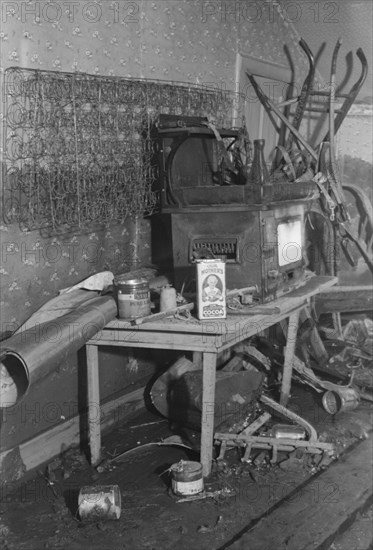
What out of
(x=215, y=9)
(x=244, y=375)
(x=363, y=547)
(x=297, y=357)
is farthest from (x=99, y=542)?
(x=215, y=9)

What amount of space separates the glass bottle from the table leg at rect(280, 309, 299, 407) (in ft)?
3.42

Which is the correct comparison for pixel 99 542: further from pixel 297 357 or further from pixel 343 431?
pixel 297 357

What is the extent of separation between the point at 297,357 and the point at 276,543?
6.26ft

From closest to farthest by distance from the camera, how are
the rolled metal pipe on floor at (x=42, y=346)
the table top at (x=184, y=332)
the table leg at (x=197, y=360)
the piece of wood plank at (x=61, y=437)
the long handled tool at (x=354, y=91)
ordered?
the rolled metal pipe on floor at (x=42, y=346)
the table top at (x=184, y=332)
the piece of wood plank at (x=61, y=437)
the table leg at (x=197, y=360)
the long handled tool at (x=354, y=91)

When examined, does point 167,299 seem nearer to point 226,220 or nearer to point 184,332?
point 184,332

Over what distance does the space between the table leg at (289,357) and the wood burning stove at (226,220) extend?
1.09ft

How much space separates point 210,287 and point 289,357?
1.26 m

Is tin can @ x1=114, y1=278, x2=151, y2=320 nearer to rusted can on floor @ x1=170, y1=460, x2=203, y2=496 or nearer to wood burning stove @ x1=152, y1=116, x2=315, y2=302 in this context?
wood burning stove @ x1=152, y1=116, x2=315, y2=302

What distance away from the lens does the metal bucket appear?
13.6 feet

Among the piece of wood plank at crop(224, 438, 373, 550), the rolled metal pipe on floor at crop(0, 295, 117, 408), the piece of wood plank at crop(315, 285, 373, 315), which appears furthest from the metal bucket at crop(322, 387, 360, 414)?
the rolled metal pipe on floor at crop(0, 295, 117, 408)

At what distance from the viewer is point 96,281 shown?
3.46 metres

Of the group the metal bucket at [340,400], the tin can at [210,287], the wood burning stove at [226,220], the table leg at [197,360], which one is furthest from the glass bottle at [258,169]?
the metal bucket at [340,400]

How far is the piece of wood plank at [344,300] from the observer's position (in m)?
5.33

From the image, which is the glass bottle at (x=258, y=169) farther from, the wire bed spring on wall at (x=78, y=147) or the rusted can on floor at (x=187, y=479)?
the rusted can on floor at (x=187, y=479)
